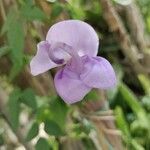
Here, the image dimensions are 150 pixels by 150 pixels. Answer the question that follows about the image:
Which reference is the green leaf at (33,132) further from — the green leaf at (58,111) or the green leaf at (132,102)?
the green leaf at (132,102)

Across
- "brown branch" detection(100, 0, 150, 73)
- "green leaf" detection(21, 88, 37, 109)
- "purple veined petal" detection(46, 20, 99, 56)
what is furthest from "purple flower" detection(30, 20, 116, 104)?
"brown branch" detection(100, 0, 150, 73)

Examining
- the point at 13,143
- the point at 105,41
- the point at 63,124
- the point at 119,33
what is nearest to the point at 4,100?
the point at 63,124

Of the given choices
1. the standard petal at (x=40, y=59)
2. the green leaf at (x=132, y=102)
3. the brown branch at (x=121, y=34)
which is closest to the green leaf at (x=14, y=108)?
the standard petal at (x=40, y=59)

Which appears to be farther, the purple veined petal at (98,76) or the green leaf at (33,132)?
the green leaf at (33,132)

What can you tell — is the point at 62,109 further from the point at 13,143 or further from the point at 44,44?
the point at 13,143

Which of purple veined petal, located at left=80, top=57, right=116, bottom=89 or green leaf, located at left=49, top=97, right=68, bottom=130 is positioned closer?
purple veined petal, located at left=80, top=57, right=116, bottom=89

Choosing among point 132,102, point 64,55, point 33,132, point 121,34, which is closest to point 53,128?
point 33,132

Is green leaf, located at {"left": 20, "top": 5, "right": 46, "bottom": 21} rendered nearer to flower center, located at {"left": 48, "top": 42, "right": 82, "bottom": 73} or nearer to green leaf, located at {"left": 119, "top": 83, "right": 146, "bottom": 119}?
flower center, located at {"left": 48, "top": 42, "right": 82, "bottom": 73}

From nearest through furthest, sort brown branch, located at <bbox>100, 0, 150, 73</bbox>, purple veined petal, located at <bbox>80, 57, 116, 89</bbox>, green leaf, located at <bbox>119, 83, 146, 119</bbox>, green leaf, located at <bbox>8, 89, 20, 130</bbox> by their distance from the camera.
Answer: purple veined petal, located at <bbox>80, 57, 116, 89</bbox> → green leaf, located at <bbox>8, 89, 20, 130</bbox> → brown branch, located at <bbox>100, 0, 150, 73</bbox> → green leaf, located at <bbox>119, 83, 146, 119</bbox>
